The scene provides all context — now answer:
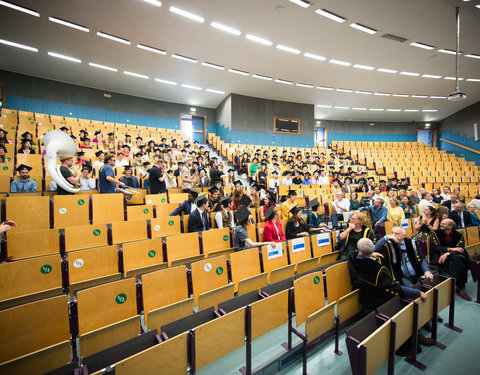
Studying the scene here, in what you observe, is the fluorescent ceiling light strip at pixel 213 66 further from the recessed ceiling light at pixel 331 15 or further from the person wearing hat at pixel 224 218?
the person wearing hat at pixel 224 218

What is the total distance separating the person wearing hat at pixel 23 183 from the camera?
146 inches

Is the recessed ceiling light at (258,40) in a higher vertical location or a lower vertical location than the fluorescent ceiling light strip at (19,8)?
lower

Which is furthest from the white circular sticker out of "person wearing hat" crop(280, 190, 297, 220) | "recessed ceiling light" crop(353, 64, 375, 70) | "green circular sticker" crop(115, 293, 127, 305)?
"recessed ceiling light" crop(353, 64, 375, 70)

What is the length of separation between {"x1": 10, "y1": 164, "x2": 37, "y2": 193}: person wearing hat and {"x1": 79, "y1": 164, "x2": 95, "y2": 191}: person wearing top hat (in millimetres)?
688

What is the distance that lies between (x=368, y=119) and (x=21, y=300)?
784 inches

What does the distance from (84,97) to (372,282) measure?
13733 mm

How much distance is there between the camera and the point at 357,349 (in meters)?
1.43

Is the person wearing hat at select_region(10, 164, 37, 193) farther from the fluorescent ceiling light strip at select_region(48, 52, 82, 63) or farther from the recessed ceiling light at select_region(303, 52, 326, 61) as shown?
the recessed ceiling light at select_region(303, 52, 326, 61)

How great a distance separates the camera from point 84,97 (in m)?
11.2

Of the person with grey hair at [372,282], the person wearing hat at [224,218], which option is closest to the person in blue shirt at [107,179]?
the person wearing hat at [224,218]

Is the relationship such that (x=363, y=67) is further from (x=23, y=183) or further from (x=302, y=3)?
(x=23, y=183)

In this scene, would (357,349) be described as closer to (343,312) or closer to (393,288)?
(343,312)

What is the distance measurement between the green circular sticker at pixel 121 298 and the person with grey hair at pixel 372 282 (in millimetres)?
2169

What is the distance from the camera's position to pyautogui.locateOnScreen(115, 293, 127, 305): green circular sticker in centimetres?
195
